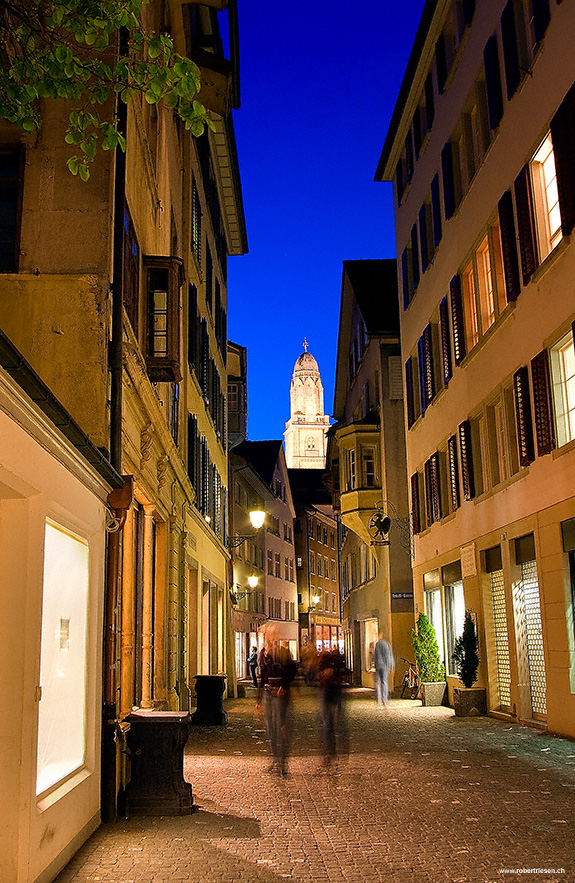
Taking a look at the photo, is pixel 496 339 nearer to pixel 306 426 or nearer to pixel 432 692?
pixel 432 692

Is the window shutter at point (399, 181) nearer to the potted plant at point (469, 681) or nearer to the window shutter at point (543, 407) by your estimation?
the potted plant at point (469, 681)

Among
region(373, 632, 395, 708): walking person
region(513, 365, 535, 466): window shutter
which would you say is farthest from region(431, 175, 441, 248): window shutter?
region(373, 632, 395, 708): walking person

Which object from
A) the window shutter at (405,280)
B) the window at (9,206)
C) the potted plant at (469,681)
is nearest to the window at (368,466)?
the window shutter at (405,280)

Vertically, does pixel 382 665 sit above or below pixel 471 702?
above

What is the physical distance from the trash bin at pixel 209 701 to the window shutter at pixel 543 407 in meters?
8.05

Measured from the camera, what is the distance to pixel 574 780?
10.4m

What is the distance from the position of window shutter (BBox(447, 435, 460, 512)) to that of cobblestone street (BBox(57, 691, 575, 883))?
32.1 feet

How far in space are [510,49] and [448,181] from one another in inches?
234

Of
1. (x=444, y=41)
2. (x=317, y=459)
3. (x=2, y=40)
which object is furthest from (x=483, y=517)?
(x=317, y=459)

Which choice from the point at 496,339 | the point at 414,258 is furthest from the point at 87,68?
the point at 414,258

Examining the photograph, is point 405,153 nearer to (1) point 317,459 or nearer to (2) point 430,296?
(2) point 430,296

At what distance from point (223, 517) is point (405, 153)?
14.0 metres

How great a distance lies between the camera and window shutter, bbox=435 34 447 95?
24422 millimetres

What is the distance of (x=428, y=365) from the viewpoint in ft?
86.8
